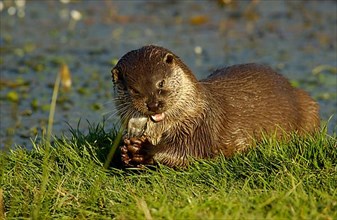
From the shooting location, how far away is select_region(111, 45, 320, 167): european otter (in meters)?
5.66

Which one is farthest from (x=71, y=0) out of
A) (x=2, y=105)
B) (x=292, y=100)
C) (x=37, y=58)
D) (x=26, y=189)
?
(x=26, y=189)

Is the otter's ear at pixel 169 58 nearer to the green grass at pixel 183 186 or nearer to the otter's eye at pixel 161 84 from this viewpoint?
the otter's eye at pixel 161 84

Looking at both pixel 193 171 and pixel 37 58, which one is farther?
pixel 37 58

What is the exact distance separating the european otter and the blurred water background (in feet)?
6.43

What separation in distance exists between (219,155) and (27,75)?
17.3 feet

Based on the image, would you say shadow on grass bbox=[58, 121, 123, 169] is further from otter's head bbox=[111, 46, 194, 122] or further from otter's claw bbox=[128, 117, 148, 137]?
otter's head bbox=[111, 46, 194, 122]

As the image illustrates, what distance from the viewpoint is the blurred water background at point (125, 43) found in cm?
946

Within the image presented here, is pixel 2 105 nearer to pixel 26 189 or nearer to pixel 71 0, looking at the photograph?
pixel 26 189

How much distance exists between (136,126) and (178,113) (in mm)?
290

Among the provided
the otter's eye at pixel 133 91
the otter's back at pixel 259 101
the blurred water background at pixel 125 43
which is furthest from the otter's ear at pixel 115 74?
the blurred water background at pixel 125 43

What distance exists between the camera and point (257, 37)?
476 inches

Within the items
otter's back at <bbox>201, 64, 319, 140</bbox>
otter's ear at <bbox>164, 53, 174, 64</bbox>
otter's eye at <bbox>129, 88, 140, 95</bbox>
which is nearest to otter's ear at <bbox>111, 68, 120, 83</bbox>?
otter's eye at <bbox>129, 88, 140, 95</bbox>

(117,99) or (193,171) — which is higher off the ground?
(117,99)

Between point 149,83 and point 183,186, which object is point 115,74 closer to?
point 149,83
